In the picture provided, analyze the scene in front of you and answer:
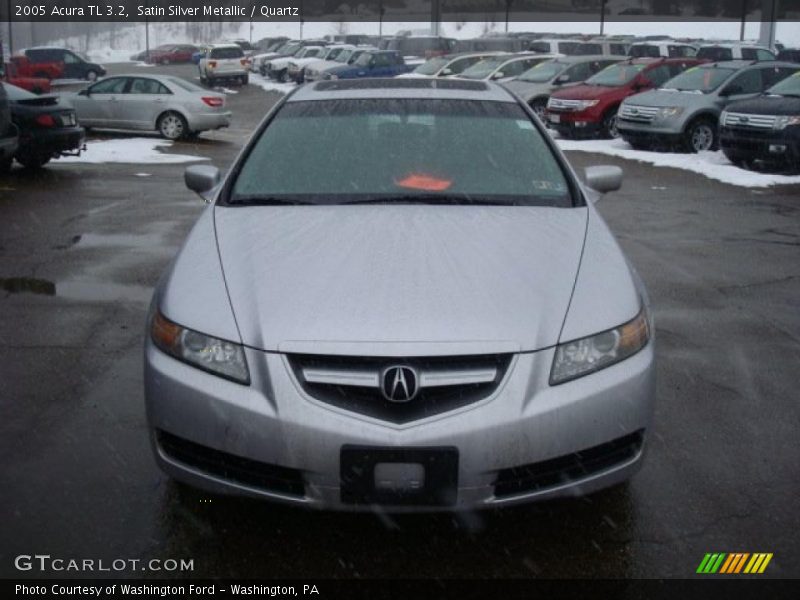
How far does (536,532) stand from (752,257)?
5.89 m

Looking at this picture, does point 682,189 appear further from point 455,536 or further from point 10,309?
point 455,536

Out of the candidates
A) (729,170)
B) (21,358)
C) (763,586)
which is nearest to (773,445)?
(763,586)

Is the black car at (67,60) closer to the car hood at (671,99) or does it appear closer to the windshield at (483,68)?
the windshield at (483,68)

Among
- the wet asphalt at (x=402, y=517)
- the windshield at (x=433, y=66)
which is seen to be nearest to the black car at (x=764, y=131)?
the wet asphalt at (x=402, y=517)

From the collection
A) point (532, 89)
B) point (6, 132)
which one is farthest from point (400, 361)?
point (532, 89)

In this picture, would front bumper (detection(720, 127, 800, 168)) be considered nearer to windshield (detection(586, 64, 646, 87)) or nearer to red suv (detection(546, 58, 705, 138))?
red suv (detection(546, 58, 705, 138))

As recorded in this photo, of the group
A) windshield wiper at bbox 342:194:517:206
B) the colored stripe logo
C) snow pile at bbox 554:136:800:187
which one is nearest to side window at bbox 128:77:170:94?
snow pile at bbox 554:136:800:187

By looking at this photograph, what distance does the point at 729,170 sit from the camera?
49.6 ft

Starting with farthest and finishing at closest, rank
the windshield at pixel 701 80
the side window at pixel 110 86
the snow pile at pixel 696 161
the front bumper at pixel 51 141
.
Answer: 1. the side window at pixel 110 86
2. the windshield at pixel 701 80
3. the front bumper at pixel 51 141
4. the snow pile at pixel 696 161

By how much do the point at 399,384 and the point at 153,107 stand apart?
60.2 feet

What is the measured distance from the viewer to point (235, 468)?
3295mm

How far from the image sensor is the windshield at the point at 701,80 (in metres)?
17.9

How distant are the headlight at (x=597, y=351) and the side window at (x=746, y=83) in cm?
1546

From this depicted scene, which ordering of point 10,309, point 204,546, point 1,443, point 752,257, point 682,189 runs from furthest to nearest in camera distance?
point 682,189, point 752,257, point 10,309, point 1,443, point 204,546
